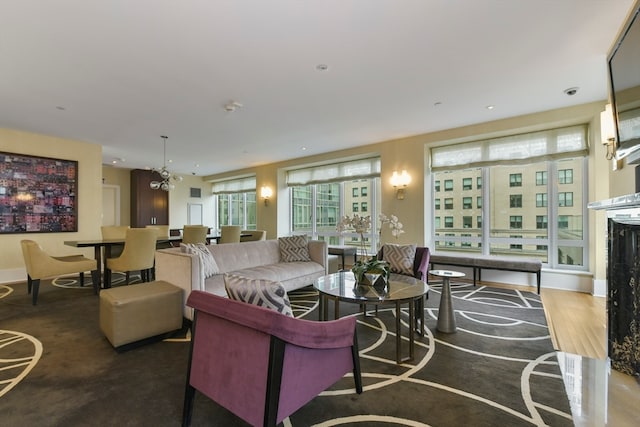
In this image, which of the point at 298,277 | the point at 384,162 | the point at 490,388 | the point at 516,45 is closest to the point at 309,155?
the point at 384,162

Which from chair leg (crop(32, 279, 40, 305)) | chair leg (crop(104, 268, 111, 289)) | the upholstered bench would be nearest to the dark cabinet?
chair leg (crop(104, 268, 111, 289))

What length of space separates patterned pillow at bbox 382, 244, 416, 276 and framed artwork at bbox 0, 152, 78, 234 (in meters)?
6.24

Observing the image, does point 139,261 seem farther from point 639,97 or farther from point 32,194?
point 639,97

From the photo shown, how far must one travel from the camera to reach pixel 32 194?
5.35 meters

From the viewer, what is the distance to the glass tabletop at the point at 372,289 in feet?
7.84

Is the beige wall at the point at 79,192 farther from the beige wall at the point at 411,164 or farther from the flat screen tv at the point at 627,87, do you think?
the flat screen tv at the point at 627,87

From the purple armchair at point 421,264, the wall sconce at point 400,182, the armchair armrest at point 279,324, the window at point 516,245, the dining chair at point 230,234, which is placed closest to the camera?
the armchair armrest at point 279,324

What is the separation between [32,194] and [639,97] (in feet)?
27.3

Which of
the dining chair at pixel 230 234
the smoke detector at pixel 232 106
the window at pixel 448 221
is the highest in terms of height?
the smoke detector at pixel 232 106

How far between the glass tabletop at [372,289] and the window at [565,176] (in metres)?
3.62

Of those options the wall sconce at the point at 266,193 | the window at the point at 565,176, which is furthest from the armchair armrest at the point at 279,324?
the wall sconce at the point at 266,193

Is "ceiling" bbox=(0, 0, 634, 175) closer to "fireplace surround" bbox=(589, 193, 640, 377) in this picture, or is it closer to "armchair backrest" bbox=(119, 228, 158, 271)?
"fireplace surround" bbox=(589, 193, 640, 377)

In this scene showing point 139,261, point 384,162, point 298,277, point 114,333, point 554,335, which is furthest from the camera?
point 384,162

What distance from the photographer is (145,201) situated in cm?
909
